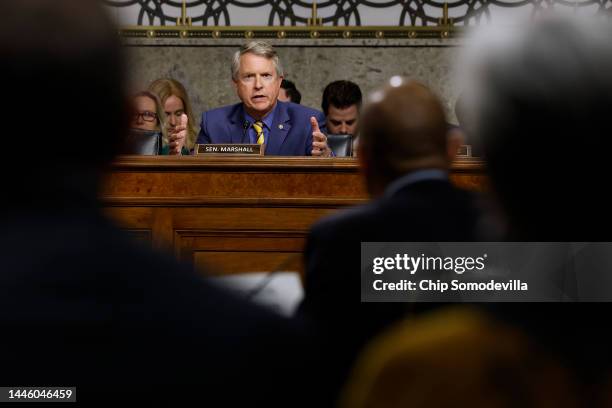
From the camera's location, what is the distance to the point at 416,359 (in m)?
0.64

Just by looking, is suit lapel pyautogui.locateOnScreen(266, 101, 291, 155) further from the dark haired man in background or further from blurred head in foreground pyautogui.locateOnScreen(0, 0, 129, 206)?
blurred head in foreground pyautogui.locateOnScreen(0, 0, 129, 206)

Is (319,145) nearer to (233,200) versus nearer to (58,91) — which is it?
(233,200)

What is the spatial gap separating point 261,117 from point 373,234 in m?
3.25

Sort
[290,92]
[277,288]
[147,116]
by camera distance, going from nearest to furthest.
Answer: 1. [277,288]
2. [147,116]
3. [290,92]

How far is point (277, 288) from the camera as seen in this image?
4.87 ft

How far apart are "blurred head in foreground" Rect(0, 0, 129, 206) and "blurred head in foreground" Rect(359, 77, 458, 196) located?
959 millimetres

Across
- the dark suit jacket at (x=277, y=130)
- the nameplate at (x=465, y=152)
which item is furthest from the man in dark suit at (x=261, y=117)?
the nameplate at (x=465, y=152)

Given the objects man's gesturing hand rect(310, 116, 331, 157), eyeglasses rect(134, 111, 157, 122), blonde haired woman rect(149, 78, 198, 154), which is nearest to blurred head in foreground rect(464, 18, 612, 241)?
man's gesturing hand rect(310, 116, 331, 157)

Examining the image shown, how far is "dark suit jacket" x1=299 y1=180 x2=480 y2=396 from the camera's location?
1560 mm

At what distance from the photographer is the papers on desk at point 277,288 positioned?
1357mm

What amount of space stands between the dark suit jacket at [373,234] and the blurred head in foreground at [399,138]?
49 millimetres

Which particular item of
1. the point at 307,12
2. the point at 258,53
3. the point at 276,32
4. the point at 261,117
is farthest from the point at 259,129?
the point at 307,12

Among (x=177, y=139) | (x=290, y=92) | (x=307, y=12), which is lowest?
(x=177, y=139)

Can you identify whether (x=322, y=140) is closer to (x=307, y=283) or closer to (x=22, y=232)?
(x=307, y=283)
